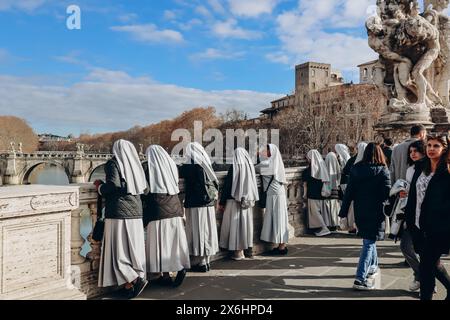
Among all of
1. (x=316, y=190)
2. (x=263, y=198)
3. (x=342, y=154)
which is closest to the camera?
(x=263, y=198)

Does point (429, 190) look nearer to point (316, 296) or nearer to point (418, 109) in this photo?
point (316, 296)

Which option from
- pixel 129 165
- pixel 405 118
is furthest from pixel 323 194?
pixel 129 165

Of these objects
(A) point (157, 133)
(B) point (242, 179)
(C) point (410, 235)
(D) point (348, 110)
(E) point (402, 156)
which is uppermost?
(A) point (157, 133)

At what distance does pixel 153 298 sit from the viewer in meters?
4.35

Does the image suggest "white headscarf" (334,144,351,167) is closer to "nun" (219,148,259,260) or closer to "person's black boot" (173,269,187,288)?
"nun" (219,148,259,260)

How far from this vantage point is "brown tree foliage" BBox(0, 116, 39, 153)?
95.0 m


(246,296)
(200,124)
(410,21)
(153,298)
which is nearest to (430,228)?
(246,296)

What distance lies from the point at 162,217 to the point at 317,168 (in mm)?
3969

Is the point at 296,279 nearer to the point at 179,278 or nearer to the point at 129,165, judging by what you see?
the point at 179,278

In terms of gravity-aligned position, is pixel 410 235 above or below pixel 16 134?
below

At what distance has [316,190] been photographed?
7.79 m

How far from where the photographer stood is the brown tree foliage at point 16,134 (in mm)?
95025

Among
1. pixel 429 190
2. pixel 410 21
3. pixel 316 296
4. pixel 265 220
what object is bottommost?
pixel 316 296
